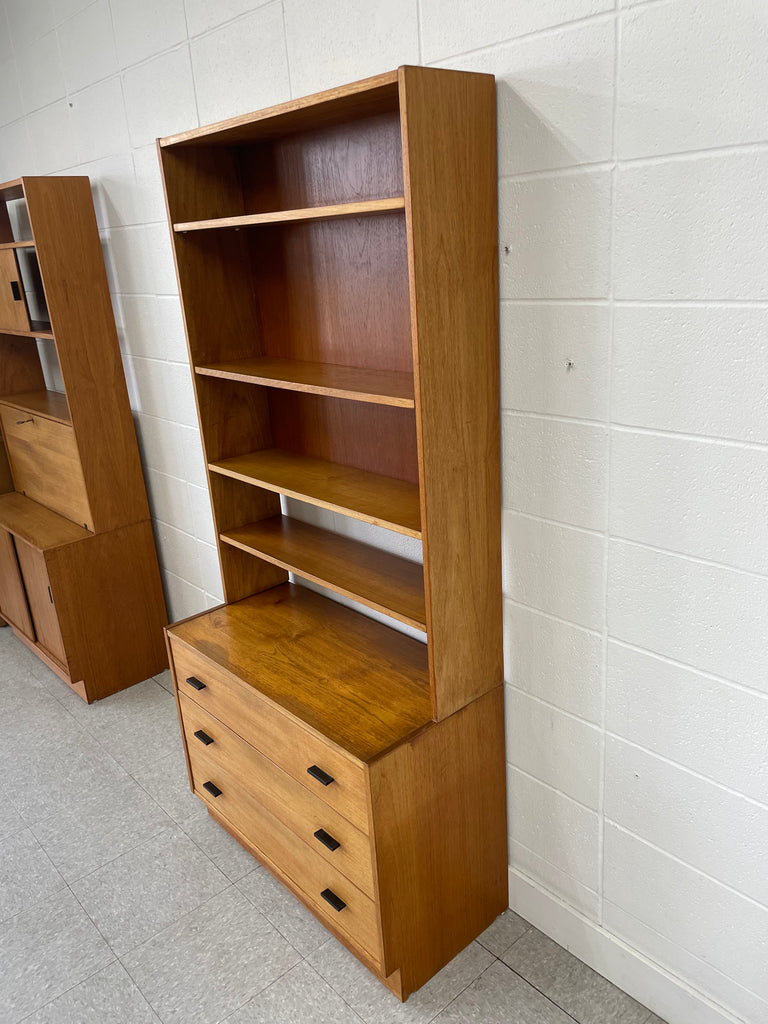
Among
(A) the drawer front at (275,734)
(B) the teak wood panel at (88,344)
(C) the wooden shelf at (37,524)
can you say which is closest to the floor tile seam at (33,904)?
(A) the drawer front at (275,734)

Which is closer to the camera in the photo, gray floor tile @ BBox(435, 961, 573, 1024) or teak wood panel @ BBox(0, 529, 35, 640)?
gray floor tile @ BBox(435, 961, 573, 1024)

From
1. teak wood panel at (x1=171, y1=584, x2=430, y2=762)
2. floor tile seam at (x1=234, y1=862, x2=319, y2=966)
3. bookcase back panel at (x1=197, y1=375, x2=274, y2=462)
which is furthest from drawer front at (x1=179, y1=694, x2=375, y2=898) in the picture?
bookcase back panel at (x1=197, y1=375, x2=274, y2=462)

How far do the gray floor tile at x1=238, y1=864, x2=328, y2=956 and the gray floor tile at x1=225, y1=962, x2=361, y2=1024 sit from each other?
10cm

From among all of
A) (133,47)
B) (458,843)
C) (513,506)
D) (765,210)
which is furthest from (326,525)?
(133,47)

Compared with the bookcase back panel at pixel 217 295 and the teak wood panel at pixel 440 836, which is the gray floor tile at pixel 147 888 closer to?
the teak wood panel at pixel 440 836

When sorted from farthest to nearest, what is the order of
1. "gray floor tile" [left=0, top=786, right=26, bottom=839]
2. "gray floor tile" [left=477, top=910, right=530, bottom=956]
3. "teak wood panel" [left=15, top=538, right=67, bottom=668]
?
"teak wood panel" [left=15, top=538, right=67, bottom=668] → "gray floor tile" [left=0, top=786, right=26, bottom=839] → "gray floor tile" [left=477, top=910, right=530, bottom=956]

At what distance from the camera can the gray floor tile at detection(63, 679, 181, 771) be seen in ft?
9.86

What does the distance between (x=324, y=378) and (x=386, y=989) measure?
62.5 inches

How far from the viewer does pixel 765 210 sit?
4.10 feet

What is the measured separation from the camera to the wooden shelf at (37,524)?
320 cm

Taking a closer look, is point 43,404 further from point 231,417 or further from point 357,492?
point 357,492

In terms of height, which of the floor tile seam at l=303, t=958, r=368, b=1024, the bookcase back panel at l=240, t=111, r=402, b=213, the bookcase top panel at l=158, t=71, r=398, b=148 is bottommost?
the floor tile seam at l=303, t=958, r=368, b=1024

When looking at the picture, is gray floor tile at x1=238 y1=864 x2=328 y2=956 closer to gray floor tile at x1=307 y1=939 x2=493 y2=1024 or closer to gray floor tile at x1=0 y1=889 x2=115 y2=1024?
gray floor tile at x1=307 y1=939 x2=493 y2=1024

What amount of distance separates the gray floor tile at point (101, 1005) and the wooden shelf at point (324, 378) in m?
1.64
